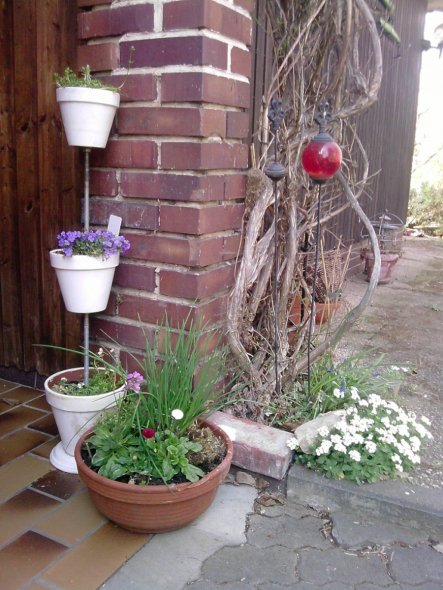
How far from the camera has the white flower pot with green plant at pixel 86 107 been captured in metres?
1.98

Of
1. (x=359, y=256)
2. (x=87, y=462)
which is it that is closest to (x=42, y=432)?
(x=87, y=462)

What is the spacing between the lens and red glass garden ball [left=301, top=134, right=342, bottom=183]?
78.5 inches

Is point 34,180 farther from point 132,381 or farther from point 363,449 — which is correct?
point 363,449

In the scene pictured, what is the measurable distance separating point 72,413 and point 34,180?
1.11m

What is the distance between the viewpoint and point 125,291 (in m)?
2.36

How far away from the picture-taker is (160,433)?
1860mm

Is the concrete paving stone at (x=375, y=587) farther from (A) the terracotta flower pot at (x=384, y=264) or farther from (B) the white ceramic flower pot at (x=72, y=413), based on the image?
(A) the terracotta flower pot at (x=384, y=264)

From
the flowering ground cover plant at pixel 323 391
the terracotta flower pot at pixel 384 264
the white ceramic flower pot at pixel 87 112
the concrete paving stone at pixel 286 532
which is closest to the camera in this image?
the concrete paving stone at pixel 286 532

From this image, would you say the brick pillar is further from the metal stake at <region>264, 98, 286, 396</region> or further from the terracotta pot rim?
the terracotta pot rim

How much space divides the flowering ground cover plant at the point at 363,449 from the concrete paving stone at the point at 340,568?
0.28m

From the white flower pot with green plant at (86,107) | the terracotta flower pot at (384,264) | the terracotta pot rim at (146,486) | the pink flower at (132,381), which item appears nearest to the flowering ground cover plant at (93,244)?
the white flower pot with green plant at (86,107)

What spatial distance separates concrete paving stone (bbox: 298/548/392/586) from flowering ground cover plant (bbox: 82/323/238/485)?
419 millimetres

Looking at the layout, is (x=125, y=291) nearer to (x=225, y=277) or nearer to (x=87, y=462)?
(x=225, y=277)

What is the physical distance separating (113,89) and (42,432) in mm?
1448
